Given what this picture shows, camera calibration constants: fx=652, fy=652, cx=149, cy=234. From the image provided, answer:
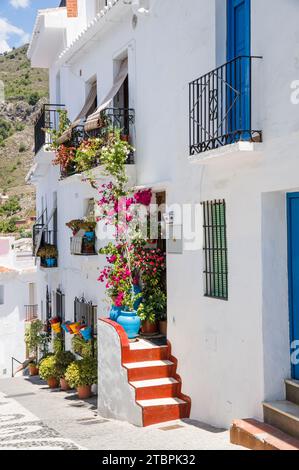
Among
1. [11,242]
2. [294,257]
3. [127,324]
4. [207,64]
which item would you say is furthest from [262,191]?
[11,242]

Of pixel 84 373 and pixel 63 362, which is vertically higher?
pixel 84 373

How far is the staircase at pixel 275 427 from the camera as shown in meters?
7.93

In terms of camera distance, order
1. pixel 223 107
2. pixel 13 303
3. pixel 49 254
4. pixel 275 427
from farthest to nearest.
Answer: pixel 13 303 < pixel 49 254 < pixel 223 107 < pixel 275 427

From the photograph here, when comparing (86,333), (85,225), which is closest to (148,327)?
(86,333)

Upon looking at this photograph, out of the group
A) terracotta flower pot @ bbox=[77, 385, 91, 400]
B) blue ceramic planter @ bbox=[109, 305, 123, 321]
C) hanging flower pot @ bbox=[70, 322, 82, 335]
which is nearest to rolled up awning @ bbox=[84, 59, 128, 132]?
blue ceramic planter @ bbox=[109, 305, 123, 321]

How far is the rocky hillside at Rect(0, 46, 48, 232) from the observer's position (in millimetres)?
85562

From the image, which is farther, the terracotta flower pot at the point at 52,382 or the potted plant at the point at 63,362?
the terracotta flower pot at the point at 52,382

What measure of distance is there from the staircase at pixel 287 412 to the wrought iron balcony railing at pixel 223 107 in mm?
3384

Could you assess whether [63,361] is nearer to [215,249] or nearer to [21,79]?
[215,249]

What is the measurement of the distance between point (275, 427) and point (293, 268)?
2.10 meters

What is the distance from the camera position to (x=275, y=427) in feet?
27.6

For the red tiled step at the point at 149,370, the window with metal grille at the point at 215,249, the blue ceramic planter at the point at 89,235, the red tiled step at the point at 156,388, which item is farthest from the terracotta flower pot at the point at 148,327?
the blue ceramic planter at the point at 89,235

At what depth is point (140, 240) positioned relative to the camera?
13.2 meters

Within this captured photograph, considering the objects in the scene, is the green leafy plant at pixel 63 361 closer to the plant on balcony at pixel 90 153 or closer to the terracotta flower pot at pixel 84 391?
the terracotta flower pot at pixel 84 391
